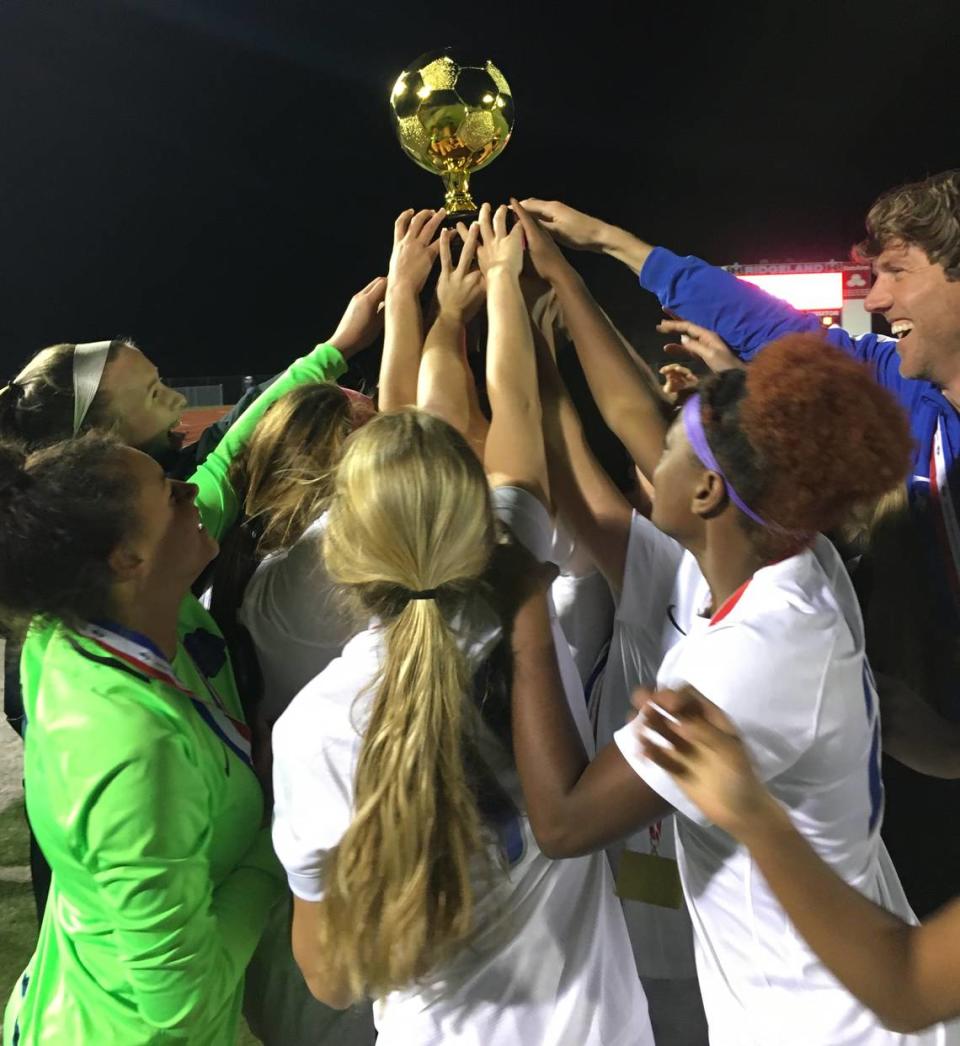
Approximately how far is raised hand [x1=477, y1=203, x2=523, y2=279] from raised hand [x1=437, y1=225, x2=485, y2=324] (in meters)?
0.03

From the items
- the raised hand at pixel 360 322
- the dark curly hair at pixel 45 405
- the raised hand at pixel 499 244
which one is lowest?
the dark curly hair at pixel 45 405

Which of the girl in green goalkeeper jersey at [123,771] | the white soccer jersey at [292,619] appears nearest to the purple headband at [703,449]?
the white soccer jersey at [292,619]

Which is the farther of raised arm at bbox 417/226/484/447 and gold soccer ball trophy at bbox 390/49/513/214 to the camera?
gold soccer ball trophy at bbox 390/49/513/214

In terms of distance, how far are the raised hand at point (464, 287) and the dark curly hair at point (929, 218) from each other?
842 millimetres

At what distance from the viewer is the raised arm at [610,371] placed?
1.32m

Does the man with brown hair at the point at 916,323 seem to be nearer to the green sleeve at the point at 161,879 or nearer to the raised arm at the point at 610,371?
the raised arm at the point at 610,371

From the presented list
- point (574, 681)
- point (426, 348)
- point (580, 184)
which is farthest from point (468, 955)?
point (580, 184)

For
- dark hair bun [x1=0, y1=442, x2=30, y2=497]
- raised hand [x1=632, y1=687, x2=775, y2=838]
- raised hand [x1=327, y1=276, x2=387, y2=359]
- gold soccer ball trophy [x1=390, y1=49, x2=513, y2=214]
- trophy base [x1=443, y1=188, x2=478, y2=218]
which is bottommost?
raised hand [x1=632, y1=687, x2=775, y2=838]

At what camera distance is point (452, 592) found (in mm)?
948

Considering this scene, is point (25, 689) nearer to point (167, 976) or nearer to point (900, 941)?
point (167, 976)

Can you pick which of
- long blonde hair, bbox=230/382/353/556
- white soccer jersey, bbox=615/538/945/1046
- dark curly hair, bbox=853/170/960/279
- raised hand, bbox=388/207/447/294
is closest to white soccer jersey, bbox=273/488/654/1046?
white soccer jersey, bbox=615/538/945/1046

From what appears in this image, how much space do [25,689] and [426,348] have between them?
86 cm

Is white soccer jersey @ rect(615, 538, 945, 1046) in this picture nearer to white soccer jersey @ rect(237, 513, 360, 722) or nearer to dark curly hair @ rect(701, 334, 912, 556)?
dark curly hair @ rect(701, 334, 912, 556)

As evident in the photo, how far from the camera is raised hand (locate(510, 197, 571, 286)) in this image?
144cm
